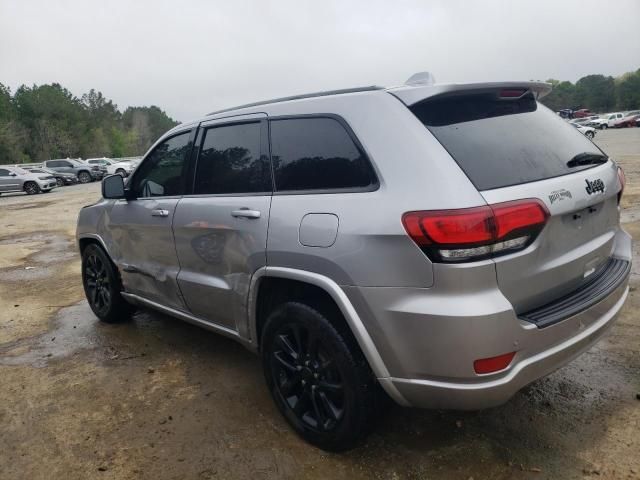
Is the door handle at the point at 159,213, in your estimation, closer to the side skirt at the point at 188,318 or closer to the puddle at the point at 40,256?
the side skirt at the point at 188,318

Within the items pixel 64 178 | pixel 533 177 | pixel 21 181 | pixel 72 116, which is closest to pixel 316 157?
pixel 533 177

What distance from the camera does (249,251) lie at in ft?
9.53

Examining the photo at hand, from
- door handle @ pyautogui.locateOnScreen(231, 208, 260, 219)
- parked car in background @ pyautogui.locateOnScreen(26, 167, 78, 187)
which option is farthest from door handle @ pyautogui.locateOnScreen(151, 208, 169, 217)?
parked car in background @ pyautogui.locateOnScreen(26, 167, 78, 187)

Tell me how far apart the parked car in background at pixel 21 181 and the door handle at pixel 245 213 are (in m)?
27.2

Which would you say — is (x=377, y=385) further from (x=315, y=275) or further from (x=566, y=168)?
(x=566, y=168)

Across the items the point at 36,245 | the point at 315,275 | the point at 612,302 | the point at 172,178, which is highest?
the point at 172,178

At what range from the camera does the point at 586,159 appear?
8.98ft

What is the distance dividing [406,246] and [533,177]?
71cm

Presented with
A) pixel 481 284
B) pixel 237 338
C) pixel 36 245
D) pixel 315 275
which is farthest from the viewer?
pixel 36 245

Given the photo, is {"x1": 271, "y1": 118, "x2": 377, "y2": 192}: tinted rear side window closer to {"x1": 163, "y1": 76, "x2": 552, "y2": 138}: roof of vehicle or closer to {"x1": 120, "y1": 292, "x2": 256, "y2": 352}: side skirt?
{"x1": 163, "y1": 76, "x2": 552, "y2": 138}: roof of vehicle

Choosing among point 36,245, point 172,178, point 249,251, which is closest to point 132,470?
point 249,251

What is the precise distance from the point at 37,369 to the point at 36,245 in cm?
695

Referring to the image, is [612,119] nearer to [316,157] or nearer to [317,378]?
[316,157]

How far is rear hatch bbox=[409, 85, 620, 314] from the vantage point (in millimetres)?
2248
